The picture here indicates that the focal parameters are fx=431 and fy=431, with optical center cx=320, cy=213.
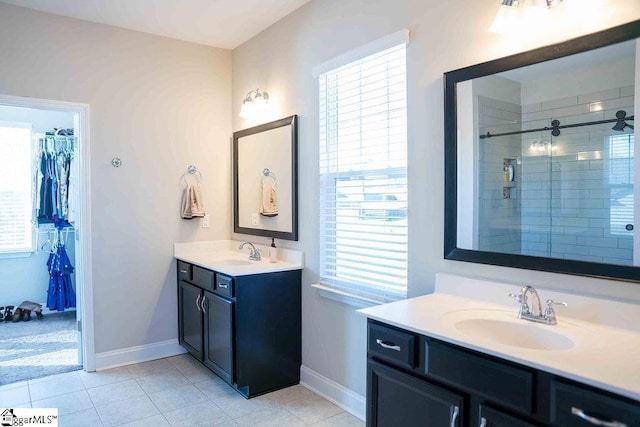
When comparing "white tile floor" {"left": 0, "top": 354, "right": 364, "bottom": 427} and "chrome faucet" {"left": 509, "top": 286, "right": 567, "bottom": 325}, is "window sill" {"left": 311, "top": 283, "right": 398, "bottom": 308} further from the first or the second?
"chrome faucet" {"left": 509, "top": 286, "right": 567, "bottom": 325}

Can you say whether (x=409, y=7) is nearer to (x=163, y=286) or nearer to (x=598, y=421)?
(x=598, y=421)

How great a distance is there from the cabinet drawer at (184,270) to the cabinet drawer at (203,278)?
92 millimetres

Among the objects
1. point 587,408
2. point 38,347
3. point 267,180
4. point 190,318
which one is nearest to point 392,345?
point 587,408

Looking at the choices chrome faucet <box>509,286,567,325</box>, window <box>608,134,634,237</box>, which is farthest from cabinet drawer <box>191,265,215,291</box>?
window <box>608,134,634,237</box>

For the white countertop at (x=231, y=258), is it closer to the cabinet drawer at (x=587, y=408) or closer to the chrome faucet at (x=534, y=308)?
the chrome faucet at (x=534, y=308)

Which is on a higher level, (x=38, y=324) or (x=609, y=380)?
(x=609, y=380)

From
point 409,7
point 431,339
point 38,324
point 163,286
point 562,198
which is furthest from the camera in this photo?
point 38,324

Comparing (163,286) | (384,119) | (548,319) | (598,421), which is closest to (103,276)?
(163,286)

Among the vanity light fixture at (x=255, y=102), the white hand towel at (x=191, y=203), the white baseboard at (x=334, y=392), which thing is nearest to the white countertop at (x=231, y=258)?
the white hand towel at (x=191, y=203)

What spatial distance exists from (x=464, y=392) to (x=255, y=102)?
8.70 feet

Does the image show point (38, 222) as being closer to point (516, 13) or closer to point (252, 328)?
point (252, 328)

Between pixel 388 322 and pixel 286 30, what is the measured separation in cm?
243

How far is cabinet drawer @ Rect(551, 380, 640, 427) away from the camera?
1.11 meters

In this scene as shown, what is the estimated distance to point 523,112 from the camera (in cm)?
186
